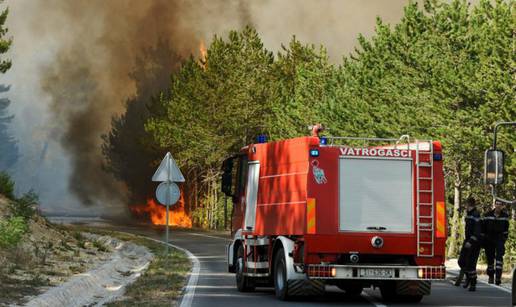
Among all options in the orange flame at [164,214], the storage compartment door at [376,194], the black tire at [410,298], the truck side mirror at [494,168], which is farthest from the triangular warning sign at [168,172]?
the orange flame at [164,214]

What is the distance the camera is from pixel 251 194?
21.9m

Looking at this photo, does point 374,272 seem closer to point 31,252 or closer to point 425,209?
point 425,209

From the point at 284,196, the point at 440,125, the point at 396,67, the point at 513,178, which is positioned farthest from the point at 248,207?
the point at 396,67

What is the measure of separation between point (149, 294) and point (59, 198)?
180 m

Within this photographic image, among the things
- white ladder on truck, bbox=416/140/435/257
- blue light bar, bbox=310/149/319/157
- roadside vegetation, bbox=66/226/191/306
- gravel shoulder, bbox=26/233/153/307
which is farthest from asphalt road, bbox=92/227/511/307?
blue light bar, bbox=310/149/319/157

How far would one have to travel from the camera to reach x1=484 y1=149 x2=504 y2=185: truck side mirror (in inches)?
590

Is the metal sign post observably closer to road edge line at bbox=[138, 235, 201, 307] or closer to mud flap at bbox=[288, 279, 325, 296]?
road edge line at bbox=[138, 235, 201, 307]

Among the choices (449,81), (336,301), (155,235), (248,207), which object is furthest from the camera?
(155,235)

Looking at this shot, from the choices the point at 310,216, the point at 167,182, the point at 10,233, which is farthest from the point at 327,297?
the point at 167,182

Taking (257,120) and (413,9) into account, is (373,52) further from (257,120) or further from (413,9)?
(257,120)

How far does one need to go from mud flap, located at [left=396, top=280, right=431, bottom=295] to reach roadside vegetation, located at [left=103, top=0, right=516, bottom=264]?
14637 mm

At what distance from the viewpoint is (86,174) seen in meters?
137

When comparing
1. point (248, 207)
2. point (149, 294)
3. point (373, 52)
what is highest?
point (373, 52)

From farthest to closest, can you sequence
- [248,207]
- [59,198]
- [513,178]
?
[59,198], [513,178], [248,207]
